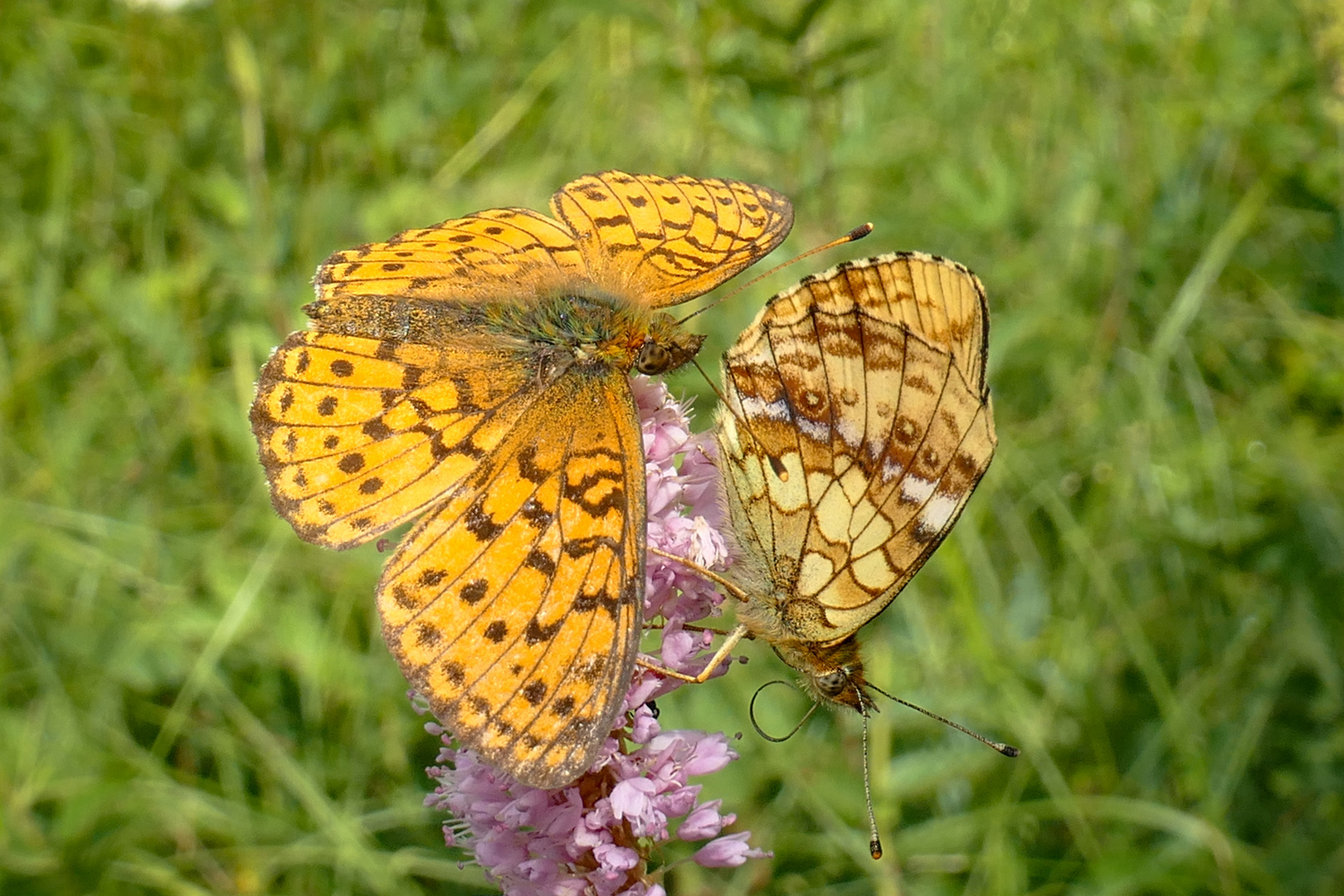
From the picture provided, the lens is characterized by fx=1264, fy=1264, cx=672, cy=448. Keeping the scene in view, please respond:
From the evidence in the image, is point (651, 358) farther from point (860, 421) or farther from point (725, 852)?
point (725, 852)

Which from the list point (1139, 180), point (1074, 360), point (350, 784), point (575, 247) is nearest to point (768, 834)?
point (350, 784)

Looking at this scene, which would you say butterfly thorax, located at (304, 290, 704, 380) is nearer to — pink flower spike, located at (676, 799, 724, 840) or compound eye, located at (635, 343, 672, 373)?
compound eye, located at (635, 343, 672, 373)

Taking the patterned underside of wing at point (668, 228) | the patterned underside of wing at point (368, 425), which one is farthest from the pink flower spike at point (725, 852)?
the patterned underside of wing at point (668, 228)

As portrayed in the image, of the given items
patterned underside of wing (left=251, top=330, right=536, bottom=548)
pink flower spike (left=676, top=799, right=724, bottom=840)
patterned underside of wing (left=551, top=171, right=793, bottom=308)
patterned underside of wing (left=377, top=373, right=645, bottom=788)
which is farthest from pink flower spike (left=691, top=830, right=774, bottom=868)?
patterned underside of wing (left=551, top=171, right=793, bottom=308)

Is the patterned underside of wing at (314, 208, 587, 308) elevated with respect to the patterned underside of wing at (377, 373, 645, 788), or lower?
elevated

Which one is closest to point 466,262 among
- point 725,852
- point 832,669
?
point 832,669

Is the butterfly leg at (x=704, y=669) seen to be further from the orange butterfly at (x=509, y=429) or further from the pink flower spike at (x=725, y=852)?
the pink flower spike at (x=725, y=852)
